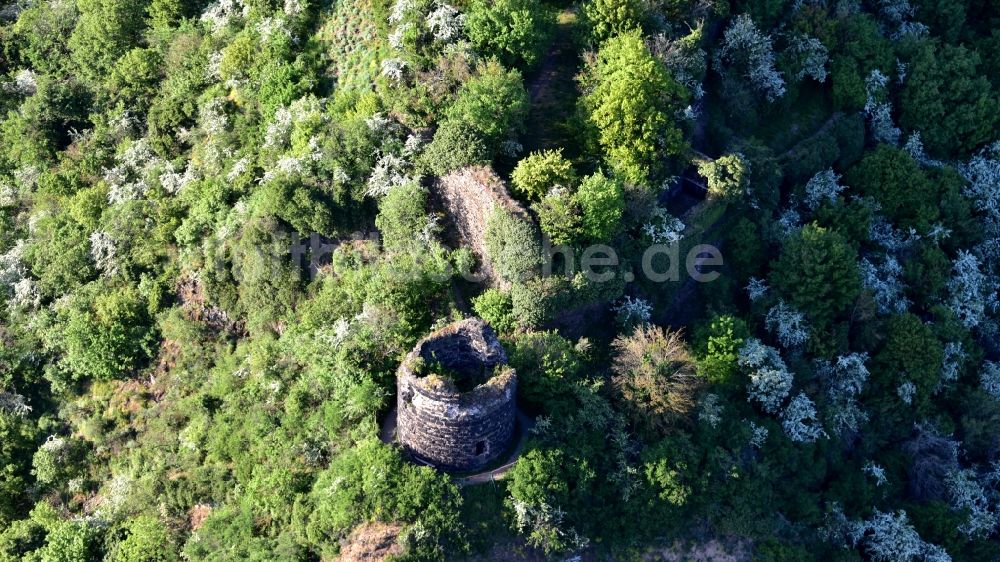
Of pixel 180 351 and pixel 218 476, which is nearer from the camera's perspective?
pixel 218 476

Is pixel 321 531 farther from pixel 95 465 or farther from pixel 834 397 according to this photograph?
pixel 834 397

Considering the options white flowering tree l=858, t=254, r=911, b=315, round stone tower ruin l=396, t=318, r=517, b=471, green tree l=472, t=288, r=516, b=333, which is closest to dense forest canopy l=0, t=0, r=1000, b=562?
green tree l=472, t=288, r=516, b=333

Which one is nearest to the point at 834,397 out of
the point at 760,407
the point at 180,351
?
the point at 760,407

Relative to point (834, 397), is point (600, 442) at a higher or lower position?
higher

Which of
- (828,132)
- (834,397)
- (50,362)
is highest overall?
(828,132)

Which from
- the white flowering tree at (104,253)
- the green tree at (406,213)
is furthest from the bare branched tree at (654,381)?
the white flowering tree at (104,253)

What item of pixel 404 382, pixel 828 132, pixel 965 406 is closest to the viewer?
pixel 404 382

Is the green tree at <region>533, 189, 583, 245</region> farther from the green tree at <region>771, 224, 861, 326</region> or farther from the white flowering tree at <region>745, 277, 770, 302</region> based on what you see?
the green tree at <region>771, 224, 861, 326</region>
